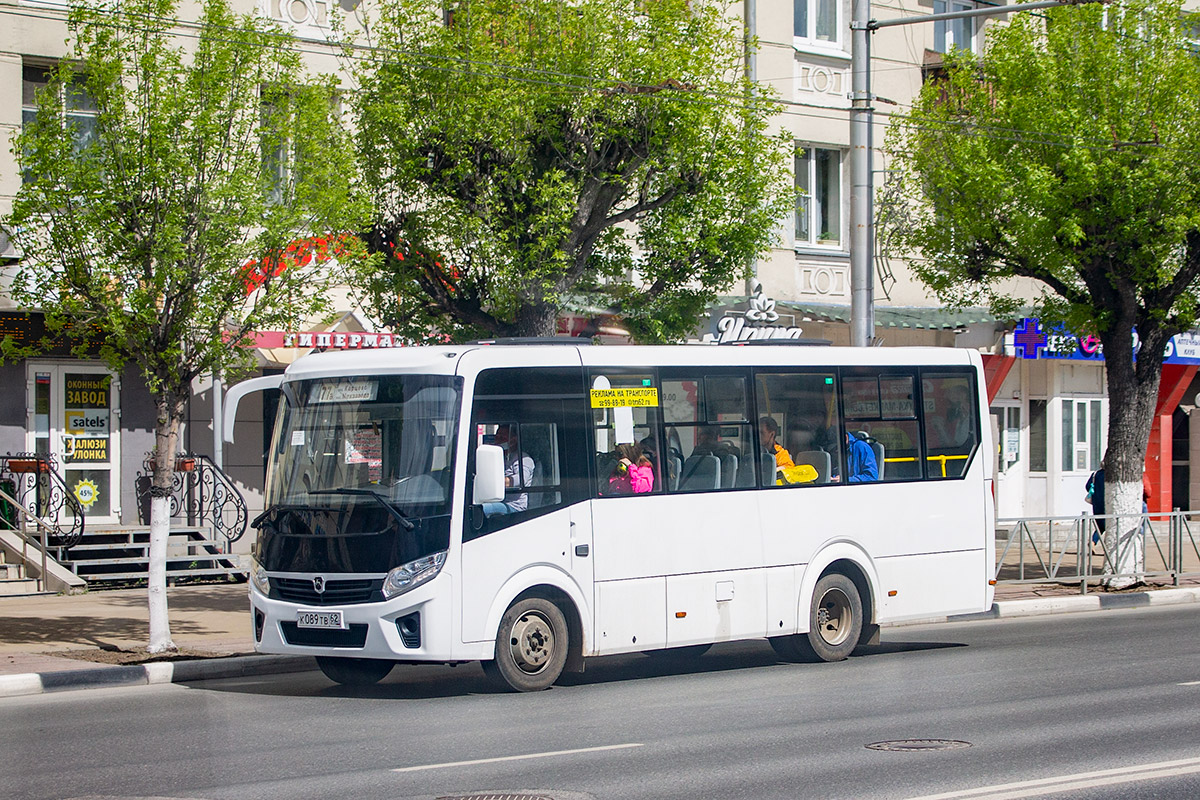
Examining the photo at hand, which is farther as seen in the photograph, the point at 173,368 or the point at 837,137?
the point at 837,137

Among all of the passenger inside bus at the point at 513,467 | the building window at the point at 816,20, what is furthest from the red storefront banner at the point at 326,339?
the building window at the point at 816,20

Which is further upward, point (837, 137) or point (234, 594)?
point (837, 137)

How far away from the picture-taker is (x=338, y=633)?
11.1 metres

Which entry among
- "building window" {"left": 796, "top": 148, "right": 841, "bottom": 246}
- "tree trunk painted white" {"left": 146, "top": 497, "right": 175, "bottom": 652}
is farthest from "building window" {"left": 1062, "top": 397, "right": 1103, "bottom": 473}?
"tree trunk painted white" {"left": 146, "top": 497, "right": 175, "bottom": 652}

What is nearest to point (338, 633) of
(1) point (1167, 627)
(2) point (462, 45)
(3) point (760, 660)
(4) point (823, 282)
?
(3) point (760, 660)

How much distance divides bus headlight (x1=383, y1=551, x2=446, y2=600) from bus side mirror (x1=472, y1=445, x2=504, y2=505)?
634mm

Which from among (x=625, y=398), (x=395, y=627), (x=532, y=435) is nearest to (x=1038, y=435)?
(x=625, y=398)

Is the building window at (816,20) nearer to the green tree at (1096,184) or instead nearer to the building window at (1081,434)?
the green tree at (1096,184)

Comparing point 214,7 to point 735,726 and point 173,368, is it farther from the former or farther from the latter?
point 735,726

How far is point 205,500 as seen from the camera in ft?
70.9

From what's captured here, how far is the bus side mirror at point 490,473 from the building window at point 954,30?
2070cm

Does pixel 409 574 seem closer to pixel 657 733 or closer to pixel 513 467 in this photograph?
pixel 513 467

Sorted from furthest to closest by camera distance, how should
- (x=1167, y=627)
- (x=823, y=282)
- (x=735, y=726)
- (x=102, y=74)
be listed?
(x=823, y=282)
(x=1167, y=627)
(x=102, y=74)
(x=735, y=726)

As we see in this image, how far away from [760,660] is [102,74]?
7899 mm
